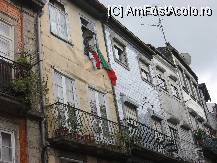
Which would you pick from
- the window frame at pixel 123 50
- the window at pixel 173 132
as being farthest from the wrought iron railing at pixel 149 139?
the window frame at pixel 123 50

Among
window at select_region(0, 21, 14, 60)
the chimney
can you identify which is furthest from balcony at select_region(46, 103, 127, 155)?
the chimney

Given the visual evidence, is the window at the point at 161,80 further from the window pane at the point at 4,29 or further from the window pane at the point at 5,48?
the window pane at the point at 5,48

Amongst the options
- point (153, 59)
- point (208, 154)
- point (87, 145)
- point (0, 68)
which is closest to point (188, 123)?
point (208, 154)

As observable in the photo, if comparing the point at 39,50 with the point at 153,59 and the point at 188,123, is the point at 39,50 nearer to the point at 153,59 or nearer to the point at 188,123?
the point at 153,59

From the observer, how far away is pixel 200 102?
2927 centimetres

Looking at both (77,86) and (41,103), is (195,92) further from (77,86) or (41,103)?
(41,103)

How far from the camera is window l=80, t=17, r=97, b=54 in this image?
692 inches

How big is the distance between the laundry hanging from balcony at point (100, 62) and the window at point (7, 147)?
6.30m

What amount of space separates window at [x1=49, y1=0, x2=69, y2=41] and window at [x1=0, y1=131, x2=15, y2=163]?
17.4 ft

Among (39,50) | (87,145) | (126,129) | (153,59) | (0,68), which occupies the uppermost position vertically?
(153,59)

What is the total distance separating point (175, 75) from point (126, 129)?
996 cm

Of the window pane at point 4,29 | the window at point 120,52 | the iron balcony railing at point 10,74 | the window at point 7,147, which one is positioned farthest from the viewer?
the window at point 120,52

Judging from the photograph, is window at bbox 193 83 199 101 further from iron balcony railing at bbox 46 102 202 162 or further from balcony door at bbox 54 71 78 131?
balcony door at bbox 54 71 78 131

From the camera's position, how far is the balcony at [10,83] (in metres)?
11.1
